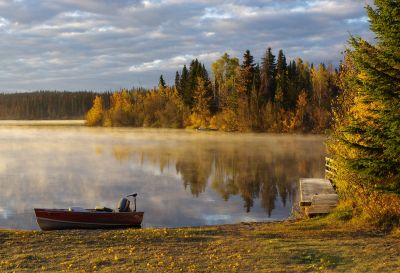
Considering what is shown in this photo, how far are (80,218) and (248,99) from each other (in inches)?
2997

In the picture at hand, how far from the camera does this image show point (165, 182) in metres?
33.5

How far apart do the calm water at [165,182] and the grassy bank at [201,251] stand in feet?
24.7

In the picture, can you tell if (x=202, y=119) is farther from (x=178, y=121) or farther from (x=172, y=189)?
(x=172, y=189)

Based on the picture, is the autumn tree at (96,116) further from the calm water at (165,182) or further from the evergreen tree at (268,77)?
the calm water at (165,182)

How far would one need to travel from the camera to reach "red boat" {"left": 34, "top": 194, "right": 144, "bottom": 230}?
66.8 feet

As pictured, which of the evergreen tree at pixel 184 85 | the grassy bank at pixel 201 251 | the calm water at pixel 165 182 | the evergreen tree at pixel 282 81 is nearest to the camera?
the grassy bank at pixel 201 251

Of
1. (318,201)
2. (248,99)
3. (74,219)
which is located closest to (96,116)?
(248,99)

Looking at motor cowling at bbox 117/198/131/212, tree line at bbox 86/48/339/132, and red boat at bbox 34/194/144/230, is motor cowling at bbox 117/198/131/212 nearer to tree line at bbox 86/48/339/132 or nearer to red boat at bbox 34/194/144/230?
red boat at bbox 34/194/144/230

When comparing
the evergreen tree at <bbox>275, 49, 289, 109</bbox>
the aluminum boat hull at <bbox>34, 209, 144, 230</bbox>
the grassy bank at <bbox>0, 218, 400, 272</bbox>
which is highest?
the evergreen tree at <bbox>275, 49, 289, 109</bbox>

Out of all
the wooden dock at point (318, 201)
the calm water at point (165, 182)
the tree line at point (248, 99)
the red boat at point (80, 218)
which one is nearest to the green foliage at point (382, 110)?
the wooden dock at point (318, 201)

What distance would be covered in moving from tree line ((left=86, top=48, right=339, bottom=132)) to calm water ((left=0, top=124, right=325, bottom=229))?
3677 centimetres

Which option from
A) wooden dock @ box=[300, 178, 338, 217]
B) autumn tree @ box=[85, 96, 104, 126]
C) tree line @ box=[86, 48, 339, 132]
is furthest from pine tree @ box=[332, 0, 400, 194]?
autumn tree @ box=[85, 96, 104, 126]

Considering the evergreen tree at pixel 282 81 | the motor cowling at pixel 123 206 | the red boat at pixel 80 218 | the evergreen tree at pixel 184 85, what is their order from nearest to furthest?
the red boat at pixel 80 218 < the motor cowling at pixel 123 206 < the evergreen tree at pixel 282 81 < the evergreen tree at pixel 184 85

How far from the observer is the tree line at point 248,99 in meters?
91.4
